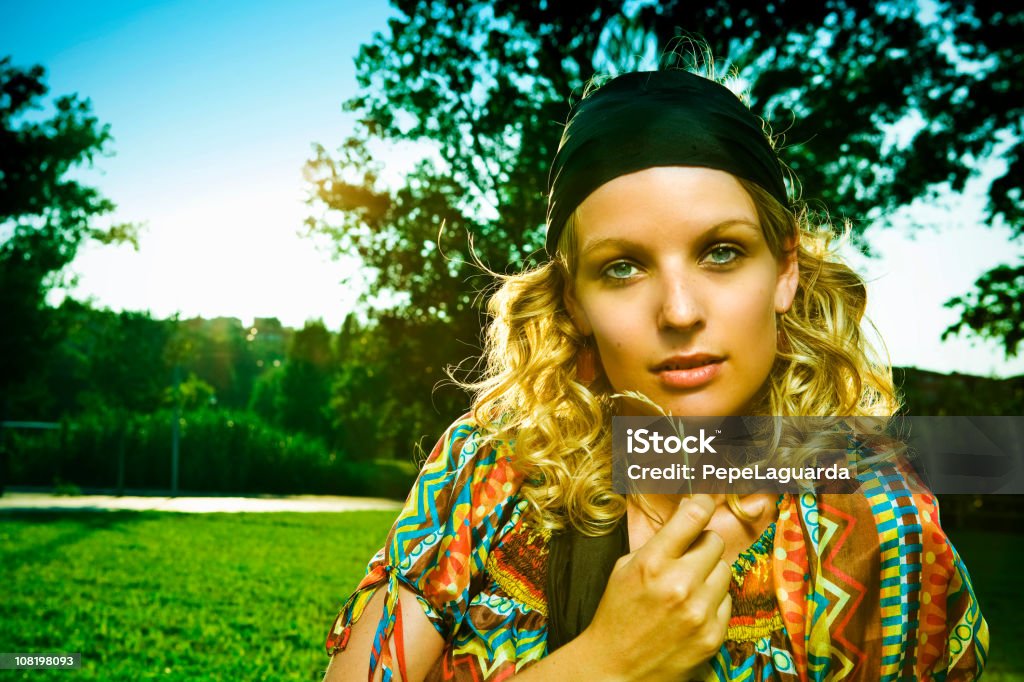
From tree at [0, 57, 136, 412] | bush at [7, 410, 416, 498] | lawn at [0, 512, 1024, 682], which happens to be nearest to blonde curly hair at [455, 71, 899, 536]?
lawn at [0, 512, 1024, 682]

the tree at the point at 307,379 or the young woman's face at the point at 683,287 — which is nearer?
Answer: the young woman's face at the point at 683,287

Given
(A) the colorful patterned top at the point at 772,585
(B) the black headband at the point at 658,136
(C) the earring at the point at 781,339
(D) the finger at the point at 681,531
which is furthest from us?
(C) the earring at the point at 781,339

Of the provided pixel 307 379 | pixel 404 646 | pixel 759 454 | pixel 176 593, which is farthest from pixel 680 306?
pixel 307 379

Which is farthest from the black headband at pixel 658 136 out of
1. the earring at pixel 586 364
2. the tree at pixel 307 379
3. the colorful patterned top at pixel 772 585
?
the tree at pixel 307 379

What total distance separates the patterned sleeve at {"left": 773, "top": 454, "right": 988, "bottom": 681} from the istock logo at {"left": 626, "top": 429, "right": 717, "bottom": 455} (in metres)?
0.26

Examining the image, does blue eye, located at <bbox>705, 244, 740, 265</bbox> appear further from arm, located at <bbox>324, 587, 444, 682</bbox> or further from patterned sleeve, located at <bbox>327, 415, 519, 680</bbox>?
arm, located at <bbox>324, 587, 444, 682</bbox>

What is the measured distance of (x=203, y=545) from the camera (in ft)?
39.5

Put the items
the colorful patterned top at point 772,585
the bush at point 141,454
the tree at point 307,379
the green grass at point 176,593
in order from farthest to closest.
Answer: the tree at point 307,379
the bush at point 141,454
the green grass at point 176,593
the colorful patterned top at point 772,585

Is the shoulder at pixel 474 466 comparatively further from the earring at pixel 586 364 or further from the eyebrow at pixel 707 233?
the eyebrow at pixel 707 233

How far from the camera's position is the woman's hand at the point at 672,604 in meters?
1.31

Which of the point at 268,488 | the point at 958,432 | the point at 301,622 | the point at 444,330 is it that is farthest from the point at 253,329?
the point at 958,432

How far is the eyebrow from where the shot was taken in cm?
150

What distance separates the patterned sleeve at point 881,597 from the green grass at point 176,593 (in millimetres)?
4921

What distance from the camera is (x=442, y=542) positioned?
1636 mm
